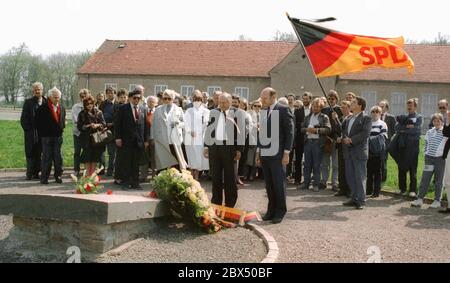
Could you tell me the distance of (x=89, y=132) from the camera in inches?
426

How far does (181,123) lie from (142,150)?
1063mm

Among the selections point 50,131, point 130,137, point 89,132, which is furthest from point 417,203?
point 50,131

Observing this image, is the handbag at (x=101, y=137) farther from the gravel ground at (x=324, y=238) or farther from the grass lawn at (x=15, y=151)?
the grass lawn at (x=15, y=151)

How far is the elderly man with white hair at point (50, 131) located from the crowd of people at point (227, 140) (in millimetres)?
21

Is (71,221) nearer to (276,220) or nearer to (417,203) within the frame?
(276,220)

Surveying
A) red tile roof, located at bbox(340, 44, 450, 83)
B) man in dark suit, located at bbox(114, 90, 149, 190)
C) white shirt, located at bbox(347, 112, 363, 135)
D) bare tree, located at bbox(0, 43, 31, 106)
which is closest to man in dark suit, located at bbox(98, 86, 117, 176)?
man in dark suit, located at bbox(114, 90, 149, 190)

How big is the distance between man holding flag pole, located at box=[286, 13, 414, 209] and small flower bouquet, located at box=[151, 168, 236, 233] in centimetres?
342

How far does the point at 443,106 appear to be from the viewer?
1034 cm

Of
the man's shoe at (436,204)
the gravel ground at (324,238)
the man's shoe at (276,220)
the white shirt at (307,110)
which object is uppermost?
the white shirt at (307,110)

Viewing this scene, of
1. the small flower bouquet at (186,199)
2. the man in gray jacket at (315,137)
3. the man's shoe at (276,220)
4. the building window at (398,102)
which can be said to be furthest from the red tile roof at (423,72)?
the small flower bouquet at (186,199)

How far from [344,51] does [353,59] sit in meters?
0.23

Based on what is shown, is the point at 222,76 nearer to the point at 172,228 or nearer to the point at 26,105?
the point at 26,105

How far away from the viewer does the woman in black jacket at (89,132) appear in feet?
35.2
